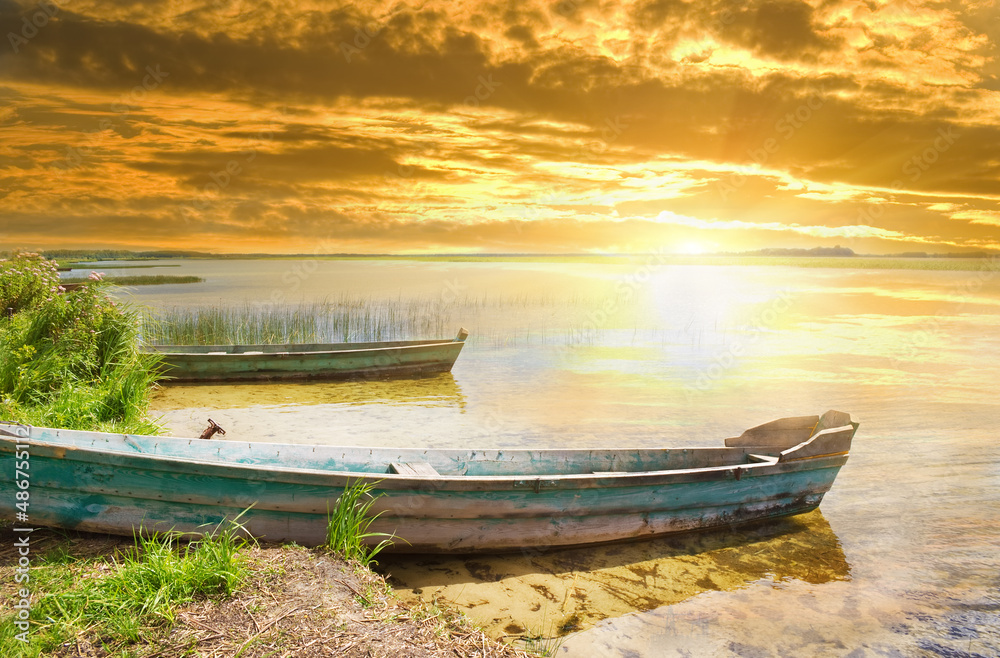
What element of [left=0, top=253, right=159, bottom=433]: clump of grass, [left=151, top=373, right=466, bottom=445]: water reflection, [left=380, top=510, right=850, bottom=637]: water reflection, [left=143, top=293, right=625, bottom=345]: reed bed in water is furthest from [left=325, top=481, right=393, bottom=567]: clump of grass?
[left=143, top=293, right=625, bottom=345]: reed bed in water

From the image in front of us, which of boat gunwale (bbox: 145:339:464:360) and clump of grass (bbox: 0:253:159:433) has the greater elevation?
clump of grass (bbox: 0:253:159:433)

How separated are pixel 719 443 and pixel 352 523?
20.8 ft

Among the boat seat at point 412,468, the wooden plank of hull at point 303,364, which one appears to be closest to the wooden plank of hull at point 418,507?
the boat seat at point 412,468

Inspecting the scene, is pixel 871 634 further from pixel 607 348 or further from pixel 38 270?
pixel 607 348

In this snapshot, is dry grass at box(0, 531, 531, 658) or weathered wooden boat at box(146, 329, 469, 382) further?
weathered wooden boat at box(146, 329, 469, 382)

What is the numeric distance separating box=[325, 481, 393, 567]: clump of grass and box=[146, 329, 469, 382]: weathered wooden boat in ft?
26.2

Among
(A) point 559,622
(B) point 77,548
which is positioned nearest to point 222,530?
(B) point 77,548

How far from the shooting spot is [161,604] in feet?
11.1

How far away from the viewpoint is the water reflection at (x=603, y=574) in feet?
14.5

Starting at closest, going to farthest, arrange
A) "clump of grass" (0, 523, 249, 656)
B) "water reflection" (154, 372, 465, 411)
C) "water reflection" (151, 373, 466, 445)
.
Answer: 1. "clump of grass" (0, 523, 249, 656)
2. "water reflection" (151, 373, 466, 445)
3. "water reflection" (154, 372, 465, 411)

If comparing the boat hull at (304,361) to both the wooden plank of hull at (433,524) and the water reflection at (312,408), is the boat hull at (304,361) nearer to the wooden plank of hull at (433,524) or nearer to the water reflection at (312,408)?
the water reflection at (312,408)

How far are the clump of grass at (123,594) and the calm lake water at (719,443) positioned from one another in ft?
4.57

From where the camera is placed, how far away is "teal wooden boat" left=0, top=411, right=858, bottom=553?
4398 mm

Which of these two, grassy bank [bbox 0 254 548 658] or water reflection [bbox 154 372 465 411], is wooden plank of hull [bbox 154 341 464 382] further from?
grassy bank [bbox 0 254 548 658]
